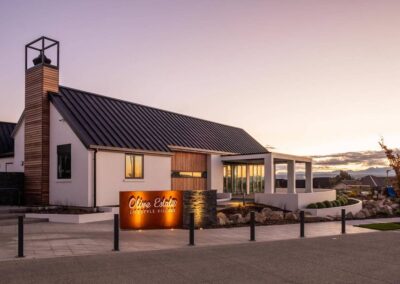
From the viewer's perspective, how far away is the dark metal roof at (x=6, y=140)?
29578 mm

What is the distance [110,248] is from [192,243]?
247 centimetres

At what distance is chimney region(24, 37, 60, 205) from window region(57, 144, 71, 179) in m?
0.92

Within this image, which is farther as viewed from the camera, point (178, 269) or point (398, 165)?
point (398, 165)

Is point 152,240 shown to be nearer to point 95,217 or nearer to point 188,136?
point 95,217

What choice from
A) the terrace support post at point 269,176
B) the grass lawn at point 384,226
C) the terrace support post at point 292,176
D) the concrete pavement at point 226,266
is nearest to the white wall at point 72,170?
the concrete pavement at point 226,266

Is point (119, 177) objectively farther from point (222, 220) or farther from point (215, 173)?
point (215, 173)

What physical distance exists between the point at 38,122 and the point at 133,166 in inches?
231

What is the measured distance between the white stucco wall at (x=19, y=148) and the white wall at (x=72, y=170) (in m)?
3.38

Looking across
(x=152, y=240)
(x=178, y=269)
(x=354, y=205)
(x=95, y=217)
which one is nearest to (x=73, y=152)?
(x=95, y=217)

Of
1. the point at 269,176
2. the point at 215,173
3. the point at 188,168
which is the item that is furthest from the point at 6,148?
the point at 269,176

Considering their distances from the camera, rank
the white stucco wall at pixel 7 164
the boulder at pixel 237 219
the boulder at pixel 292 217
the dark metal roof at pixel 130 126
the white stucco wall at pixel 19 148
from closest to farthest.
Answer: the boulder at pixel 237 219 < the boulder at pixel 292 217 < the dark metal roof at pixel 130 126 < the white stucco wall at pixel 19 148 < the white stucco wall at pixel 7 164

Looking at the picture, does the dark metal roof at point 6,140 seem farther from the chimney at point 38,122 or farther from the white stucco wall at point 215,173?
the white stucco wall at point 215,173

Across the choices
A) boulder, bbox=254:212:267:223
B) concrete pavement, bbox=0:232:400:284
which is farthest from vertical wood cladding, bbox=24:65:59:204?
concrete pavement, bbox=0:232:400:284

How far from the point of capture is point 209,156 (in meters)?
33.0
